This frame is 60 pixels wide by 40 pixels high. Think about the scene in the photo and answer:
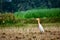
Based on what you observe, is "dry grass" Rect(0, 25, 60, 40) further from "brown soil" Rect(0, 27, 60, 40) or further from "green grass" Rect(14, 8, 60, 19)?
"green grass" Rect(14, 8, 60, 19)

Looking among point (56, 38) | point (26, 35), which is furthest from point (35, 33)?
point (56, 38)

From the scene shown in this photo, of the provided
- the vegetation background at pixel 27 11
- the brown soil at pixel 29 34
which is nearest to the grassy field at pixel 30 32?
the brown soil at pixel 29 34

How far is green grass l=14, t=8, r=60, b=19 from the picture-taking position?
5.03 m

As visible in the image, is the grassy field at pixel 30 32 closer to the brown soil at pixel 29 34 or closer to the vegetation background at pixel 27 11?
the brown soil at pixel 29 34

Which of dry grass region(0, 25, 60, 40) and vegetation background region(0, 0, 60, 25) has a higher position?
vegetation background region(0, 0, 60, 25)

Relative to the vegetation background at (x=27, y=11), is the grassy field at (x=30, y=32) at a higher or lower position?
lower

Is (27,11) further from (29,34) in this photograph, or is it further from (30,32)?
(29,34)

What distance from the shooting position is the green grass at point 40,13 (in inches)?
198

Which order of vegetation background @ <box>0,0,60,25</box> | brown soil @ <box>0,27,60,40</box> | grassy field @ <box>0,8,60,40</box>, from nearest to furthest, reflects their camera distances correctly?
brown soil @ <box>0,27,60,40</box>
grassy field @ <box>0,8,60,40</box>
vegetation background @ <box>0,0,60,25</box>

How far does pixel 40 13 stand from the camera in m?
5.07

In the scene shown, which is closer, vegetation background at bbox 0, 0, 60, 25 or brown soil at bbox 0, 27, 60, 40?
brown soil at bbox 0, 27, 60, 40

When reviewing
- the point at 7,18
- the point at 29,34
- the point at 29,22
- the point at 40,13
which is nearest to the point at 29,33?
the point at 29,34

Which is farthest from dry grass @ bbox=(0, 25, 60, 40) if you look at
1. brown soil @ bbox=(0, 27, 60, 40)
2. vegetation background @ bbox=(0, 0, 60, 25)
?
vegetation background @ bbox=(0, 0, 60, 25)

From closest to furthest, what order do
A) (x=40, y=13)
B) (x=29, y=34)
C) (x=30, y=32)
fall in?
(x=29, y=34)
(x=30, y=32)
(x=40, y=13)
